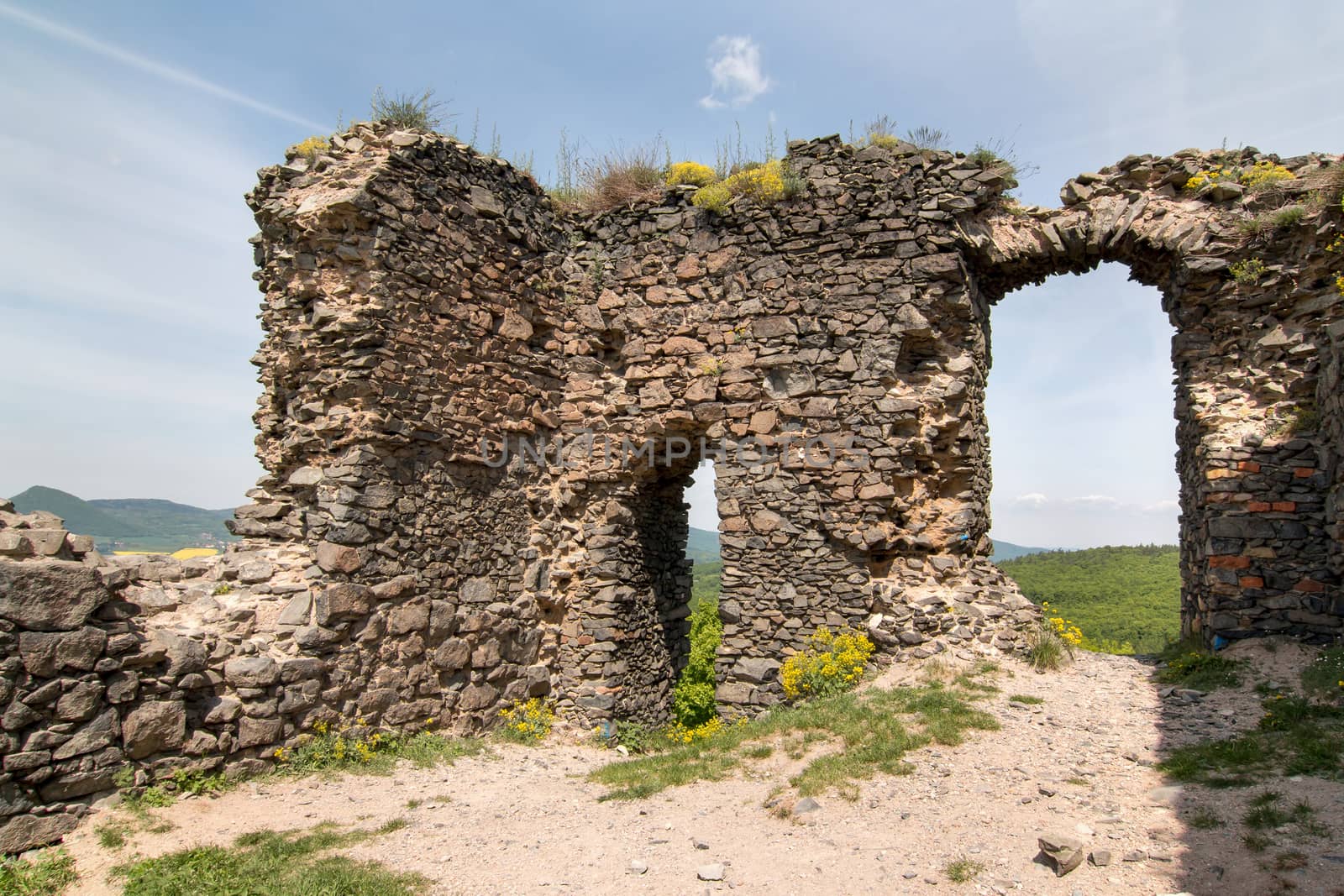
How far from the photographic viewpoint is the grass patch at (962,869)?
4164 millimetres

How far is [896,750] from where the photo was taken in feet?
19.7

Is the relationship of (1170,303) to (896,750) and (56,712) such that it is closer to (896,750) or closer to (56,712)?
(896,750)

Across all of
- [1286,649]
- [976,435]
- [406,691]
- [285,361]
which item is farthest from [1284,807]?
[285,361]

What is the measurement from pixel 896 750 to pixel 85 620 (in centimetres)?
580

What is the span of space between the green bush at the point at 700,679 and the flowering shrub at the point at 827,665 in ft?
19.9

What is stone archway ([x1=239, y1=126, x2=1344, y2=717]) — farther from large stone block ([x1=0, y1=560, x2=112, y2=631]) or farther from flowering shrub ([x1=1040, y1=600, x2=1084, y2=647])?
large stone block ([x1=0, y1=560, x2=112, y2=631])

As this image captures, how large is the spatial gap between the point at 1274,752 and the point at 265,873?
6376 millimetres

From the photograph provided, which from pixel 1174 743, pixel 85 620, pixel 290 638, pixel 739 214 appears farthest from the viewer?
pixel 739 214

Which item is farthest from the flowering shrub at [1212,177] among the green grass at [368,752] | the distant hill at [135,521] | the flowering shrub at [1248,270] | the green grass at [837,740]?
the distant hill at [135,521]

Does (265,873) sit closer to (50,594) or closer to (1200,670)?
(50,594)

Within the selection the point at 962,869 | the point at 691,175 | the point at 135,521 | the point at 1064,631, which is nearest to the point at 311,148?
the point at 691,175

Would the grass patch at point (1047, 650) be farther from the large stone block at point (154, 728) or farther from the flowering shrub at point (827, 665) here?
the large stone block at point (154, 728)

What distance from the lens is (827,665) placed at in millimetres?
8016

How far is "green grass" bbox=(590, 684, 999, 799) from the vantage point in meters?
5.93
